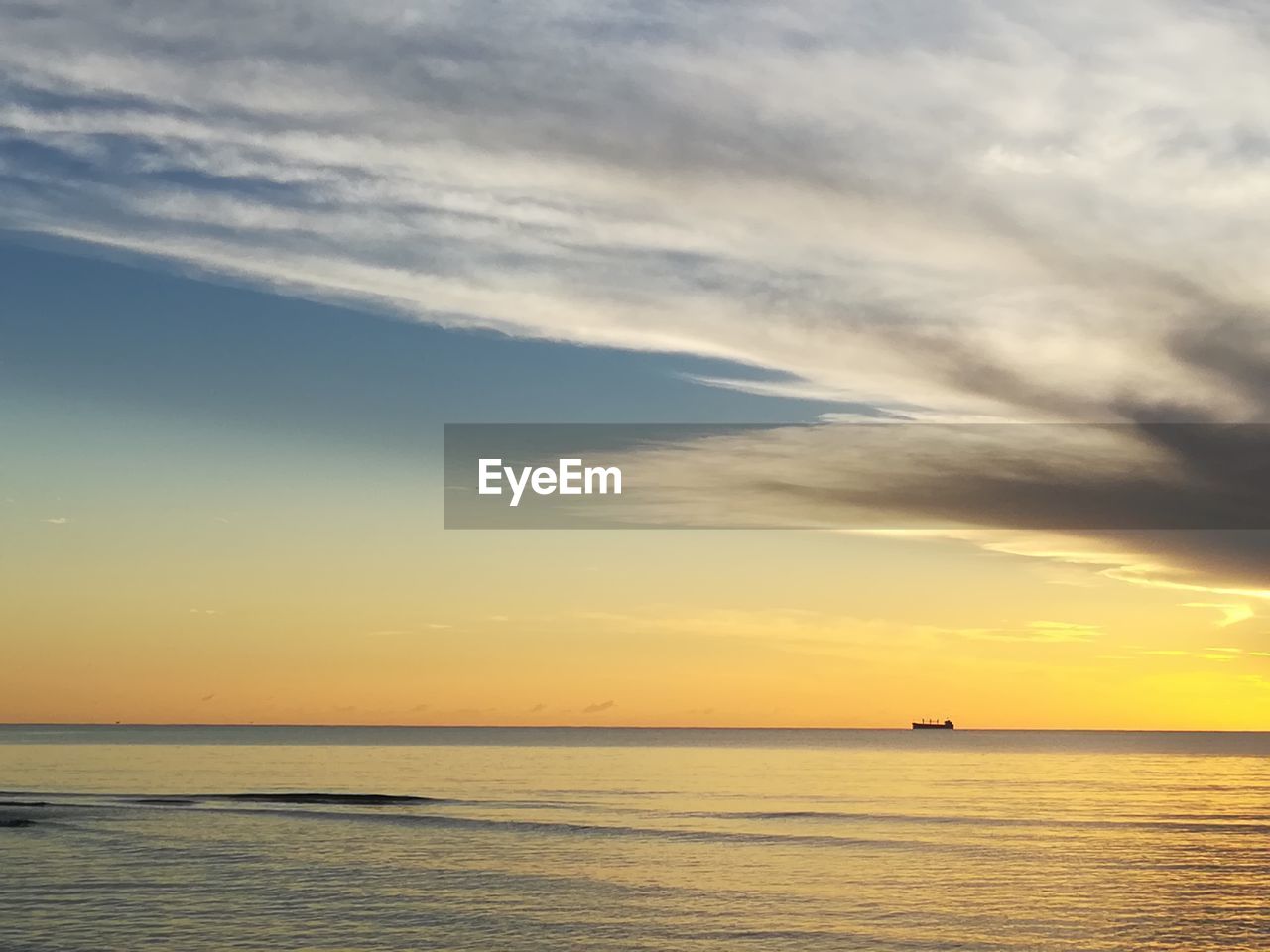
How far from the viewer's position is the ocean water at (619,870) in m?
47.5

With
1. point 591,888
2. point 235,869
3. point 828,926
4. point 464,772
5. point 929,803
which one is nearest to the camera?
point 828,926

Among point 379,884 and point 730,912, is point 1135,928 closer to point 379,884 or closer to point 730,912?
point 730,912

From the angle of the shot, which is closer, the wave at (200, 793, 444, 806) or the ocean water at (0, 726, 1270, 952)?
the ocean water at (0, 726, 1270, 952)

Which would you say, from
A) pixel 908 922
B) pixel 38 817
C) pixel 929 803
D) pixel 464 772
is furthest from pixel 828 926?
pixel 464 772

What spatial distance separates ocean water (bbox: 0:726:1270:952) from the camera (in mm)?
47531

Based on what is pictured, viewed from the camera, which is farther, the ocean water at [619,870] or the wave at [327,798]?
the wave at [327,798]

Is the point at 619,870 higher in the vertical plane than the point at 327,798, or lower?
higher

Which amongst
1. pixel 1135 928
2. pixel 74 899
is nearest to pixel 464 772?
Result: pixel 74 899

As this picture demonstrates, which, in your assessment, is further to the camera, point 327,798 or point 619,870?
point 327,798

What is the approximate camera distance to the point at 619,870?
213ft

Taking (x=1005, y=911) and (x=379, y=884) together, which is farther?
(x=379, y=884)

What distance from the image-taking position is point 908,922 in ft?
164

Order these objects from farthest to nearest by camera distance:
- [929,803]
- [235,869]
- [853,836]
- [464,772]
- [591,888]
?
[464,772] → [929,803] → [853,836] → [235,869] → [591,888]

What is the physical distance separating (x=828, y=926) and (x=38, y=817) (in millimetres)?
62840
